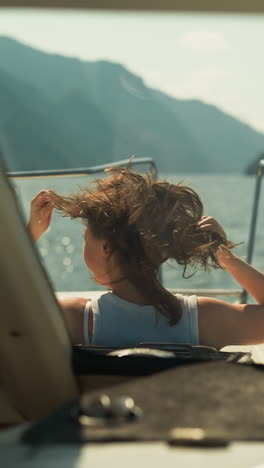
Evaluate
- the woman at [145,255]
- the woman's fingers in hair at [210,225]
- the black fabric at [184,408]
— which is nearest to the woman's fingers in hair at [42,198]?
the woman at [145,255]

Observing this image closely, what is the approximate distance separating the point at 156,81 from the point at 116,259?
0.43 meters

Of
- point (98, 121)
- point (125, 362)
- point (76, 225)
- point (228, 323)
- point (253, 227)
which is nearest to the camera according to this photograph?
point (125, 362)

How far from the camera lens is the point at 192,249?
196cm

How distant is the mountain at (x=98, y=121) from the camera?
156 cm

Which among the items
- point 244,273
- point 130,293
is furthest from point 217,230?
point 130,293

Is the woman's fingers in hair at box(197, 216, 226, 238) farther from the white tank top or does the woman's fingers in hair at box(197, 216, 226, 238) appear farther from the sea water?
the white tank top

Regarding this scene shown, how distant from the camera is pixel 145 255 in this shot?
192cm

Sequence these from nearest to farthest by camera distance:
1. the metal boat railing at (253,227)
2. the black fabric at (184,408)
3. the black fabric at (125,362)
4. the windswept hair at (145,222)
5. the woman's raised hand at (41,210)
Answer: the black fabric at (184,408)
the black fabric at (125,362)
the woman's raised hand at (41,210)
the windswept hair at (145,222)
the metal boat railing at (253,227)

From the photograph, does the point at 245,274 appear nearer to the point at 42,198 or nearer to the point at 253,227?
the point at 42,198

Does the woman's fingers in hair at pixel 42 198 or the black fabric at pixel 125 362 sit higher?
the woman's fingers in hair at pixel 42 198

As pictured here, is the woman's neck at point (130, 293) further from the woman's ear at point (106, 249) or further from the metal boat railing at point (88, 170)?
the metal boat railing at point (88, 170)

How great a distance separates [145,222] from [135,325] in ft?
0.76

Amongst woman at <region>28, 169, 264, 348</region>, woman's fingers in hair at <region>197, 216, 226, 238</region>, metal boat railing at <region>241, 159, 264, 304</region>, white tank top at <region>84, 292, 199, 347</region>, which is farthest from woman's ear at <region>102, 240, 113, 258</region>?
metal boat railing at <region>241, 159, 264, 304</region>

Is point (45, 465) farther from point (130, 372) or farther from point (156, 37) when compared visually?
point (156, 37)
